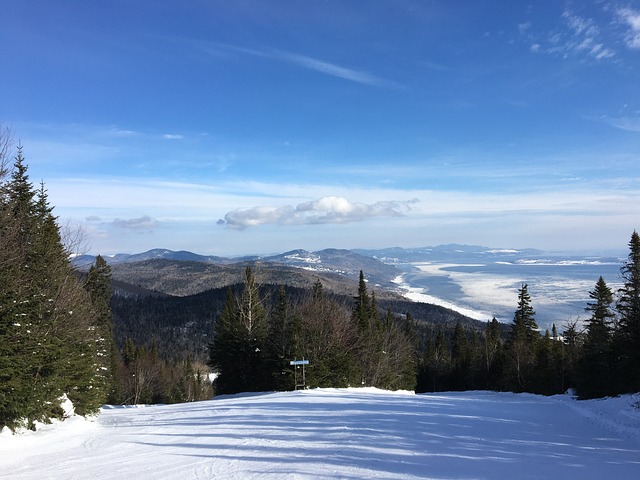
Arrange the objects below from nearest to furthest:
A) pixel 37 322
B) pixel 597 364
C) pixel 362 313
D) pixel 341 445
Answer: pixel 341 445 → pixel 37 322 → pixel 597 364 → pixel 362 313

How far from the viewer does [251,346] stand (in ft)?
98.9

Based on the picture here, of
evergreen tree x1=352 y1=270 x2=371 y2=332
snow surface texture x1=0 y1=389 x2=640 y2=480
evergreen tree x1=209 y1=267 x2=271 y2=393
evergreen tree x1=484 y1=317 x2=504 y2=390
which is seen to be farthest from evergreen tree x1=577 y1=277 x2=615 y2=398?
evergreen tree x1=209 y1=267 x2=271 y2=393

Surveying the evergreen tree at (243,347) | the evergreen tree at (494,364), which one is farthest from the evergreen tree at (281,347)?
the evergreen tree at (494,364)

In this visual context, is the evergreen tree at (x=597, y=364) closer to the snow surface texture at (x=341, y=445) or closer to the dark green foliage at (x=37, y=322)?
the snow surface texture at (x=341, y=445)

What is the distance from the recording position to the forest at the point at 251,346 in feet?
36.9

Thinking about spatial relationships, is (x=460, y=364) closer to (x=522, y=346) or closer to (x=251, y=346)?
A: (x=522, y=346)

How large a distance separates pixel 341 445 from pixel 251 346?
73.5 feet

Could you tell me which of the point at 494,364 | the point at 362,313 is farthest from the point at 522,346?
the point at 362,313

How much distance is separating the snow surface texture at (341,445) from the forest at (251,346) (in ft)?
8.70

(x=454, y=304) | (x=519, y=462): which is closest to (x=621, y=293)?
(x=519, y=462)

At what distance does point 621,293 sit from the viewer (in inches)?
1078

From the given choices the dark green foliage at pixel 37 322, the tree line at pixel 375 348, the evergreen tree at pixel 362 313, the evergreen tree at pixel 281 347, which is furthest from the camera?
the evergreen tree at pixel 362 313

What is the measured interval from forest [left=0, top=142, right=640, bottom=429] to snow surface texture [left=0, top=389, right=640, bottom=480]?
265 centimetres

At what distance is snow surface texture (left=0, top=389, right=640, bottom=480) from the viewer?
721cm
